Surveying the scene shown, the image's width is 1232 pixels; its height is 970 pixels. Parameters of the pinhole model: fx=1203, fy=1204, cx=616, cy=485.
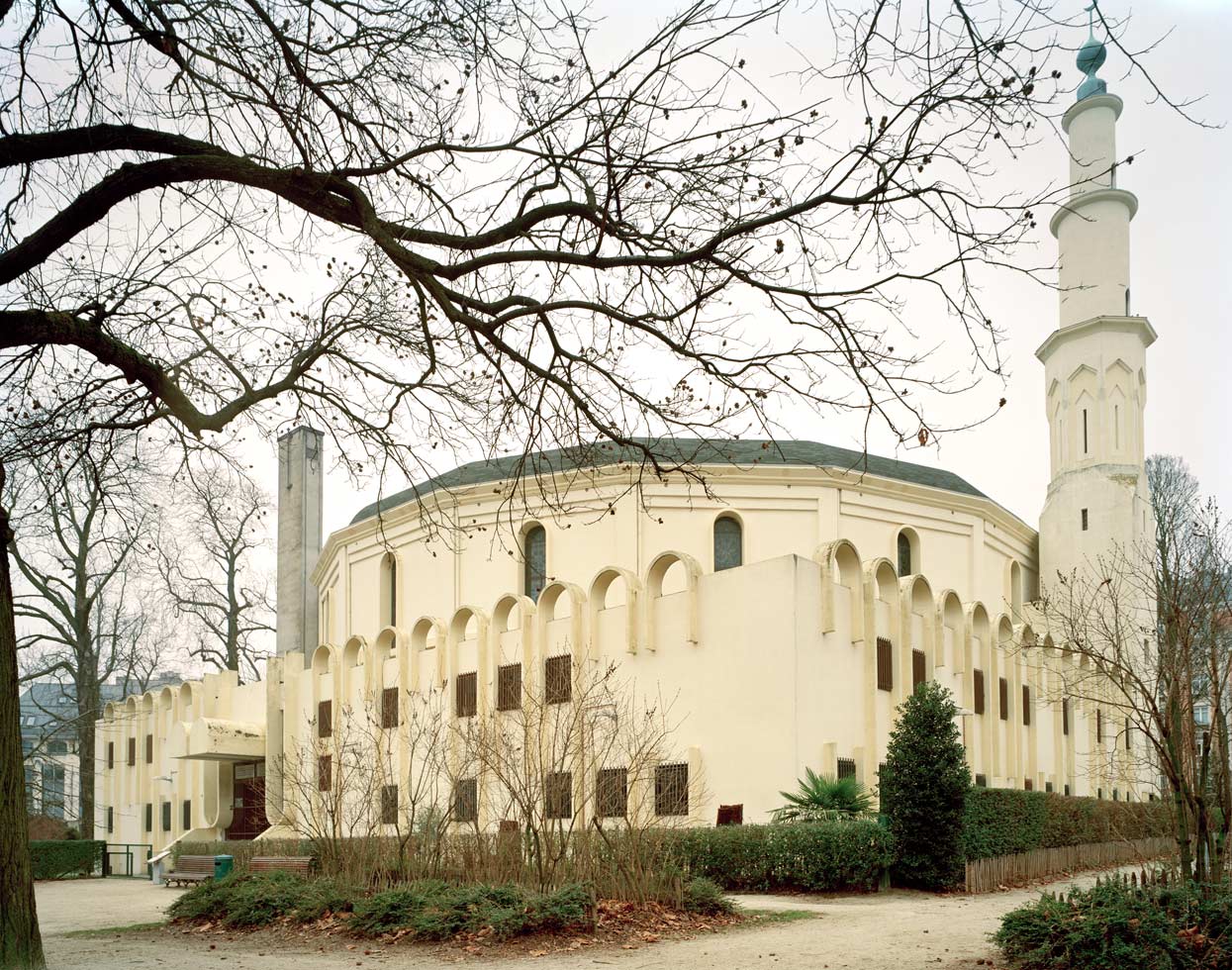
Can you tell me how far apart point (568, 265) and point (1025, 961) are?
719cm

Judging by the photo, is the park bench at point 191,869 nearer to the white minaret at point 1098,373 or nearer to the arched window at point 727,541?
the arched window at point 727,541

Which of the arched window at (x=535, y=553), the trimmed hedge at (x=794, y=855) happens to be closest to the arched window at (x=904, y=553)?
the arched window at (x=535, y=553)

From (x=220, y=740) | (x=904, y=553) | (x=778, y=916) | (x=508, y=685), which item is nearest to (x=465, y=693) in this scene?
(x=508, y=685)

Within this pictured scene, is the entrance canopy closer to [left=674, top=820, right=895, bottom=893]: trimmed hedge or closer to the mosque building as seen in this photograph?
the mosque building

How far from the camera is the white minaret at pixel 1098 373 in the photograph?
148 feet

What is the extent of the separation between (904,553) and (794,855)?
20.0 m

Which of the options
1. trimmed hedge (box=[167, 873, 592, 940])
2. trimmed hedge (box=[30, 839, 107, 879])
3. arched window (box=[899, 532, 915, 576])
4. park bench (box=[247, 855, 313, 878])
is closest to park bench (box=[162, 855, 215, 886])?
park bench (box=[247, 855, 313, 878])

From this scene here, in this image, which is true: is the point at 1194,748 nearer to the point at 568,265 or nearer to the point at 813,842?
the point at 813,842

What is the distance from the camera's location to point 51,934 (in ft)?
58.9

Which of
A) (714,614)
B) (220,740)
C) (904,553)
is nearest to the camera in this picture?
(714,614)

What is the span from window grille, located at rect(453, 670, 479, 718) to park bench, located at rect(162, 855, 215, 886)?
7029 millimetres

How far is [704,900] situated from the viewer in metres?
15.0

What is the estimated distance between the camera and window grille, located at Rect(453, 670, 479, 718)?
32000 millimetres

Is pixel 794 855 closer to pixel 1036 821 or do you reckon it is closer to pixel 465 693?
pixel 1036 821
